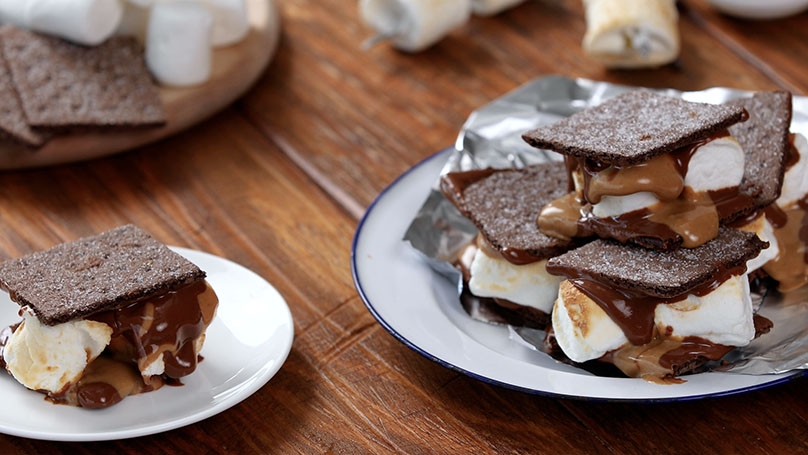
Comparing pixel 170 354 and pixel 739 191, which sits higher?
pixel 739 191

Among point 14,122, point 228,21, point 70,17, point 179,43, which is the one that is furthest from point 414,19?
point 14,122

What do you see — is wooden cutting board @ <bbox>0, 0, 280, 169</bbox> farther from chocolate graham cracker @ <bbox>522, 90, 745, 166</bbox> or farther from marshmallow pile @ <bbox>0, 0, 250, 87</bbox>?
chocolate graham cracker @ <bbox>522, 90, 745, 166</bbox>

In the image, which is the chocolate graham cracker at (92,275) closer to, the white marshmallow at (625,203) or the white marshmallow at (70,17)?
the white marshmallow at (625,203)

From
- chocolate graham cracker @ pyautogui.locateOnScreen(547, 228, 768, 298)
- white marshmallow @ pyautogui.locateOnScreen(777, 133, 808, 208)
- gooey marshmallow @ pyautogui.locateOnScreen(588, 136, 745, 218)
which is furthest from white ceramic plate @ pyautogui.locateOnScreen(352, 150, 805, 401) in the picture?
white marshmallow @ pyautogui.locateOnScreen(777, 133, 808, 208)

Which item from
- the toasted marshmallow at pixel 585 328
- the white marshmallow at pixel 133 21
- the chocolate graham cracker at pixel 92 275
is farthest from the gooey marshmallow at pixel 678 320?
the white marshmallow at pixel 133 21

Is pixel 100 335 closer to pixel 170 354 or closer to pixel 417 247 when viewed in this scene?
pixel 170 354

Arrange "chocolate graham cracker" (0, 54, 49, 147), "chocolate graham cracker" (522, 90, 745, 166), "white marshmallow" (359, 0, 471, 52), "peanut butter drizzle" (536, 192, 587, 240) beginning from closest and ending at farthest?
"chocolate graham cracker" (522, 90, 745, 166) → "peanut butter drizzle" (536, 192, 587, 240) → "chocolate graham cracker" (0, 54, 49, 147) → "white marshmallow" (359, 0, 471, 52)

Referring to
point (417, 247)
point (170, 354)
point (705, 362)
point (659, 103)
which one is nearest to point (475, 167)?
point (417, 247)
